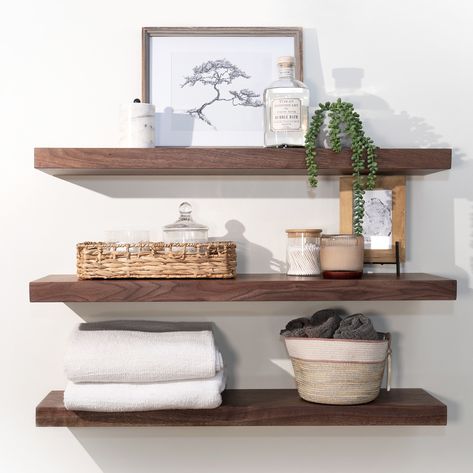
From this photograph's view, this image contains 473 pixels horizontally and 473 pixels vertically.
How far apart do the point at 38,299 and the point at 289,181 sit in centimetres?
57

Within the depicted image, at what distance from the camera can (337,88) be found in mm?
1556

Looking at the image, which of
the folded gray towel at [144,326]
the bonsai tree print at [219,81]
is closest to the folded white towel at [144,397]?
the folded gray towel at [144,326]

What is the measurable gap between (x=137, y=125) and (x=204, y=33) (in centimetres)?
25

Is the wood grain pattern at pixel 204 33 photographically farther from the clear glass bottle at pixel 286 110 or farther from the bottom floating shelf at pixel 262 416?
the bottom floating shelf at pixel 262 416

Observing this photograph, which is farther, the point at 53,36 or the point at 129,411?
the point at 53,36

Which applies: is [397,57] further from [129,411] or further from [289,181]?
[129,411]

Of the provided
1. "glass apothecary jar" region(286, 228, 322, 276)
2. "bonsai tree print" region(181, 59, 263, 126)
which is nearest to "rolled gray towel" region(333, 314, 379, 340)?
"glass apothecary jar" region(286, 228, 322, 276)

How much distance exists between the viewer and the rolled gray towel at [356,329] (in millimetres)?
1400

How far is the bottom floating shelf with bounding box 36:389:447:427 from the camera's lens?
4.60ft

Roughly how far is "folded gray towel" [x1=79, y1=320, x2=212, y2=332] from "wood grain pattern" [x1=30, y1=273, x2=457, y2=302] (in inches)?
5.4

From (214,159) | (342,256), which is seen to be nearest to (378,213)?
(342,256)

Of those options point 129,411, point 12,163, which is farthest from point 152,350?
point 12,163

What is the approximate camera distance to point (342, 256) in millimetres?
1442

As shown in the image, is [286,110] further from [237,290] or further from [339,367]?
[339,367]
